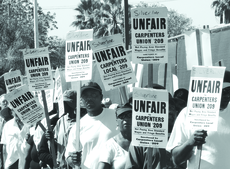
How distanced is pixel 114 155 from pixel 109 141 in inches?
5.6

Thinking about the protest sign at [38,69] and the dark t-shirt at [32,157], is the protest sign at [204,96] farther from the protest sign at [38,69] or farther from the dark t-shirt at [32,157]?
the dark t-shirt at [32,157]

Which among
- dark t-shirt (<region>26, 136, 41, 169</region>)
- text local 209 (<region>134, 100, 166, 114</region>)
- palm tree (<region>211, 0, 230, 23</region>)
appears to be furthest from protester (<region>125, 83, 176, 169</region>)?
palm tree (<region>211, 0, 230, 23</region>)

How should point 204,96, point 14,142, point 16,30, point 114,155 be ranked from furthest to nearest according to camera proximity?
point 16,30
point 14,142
point 114,155
point 204,96

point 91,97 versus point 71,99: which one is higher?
point 91,97

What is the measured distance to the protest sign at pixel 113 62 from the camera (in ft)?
15.0

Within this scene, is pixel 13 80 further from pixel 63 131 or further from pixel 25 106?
pixel 63 131

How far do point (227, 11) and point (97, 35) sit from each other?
529 inches

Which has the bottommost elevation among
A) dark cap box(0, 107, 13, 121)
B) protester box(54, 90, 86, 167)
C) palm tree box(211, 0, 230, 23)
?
dark cap box(0, 107, 13, 121)

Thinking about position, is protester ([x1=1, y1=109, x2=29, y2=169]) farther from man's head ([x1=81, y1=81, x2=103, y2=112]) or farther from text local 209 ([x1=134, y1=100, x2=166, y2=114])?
text local 209 ([x1=134, y1=100, x2=166, y2=114])

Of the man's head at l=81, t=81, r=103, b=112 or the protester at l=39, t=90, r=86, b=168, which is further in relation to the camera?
the protester at l=39, t=90, r=86, b=168

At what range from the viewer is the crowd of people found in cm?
385

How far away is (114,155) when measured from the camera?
412cm

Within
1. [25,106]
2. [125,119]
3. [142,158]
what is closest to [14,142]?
[25,106]

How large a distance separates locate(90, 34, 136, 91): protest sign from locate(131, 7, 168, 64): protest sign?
1.77ft
